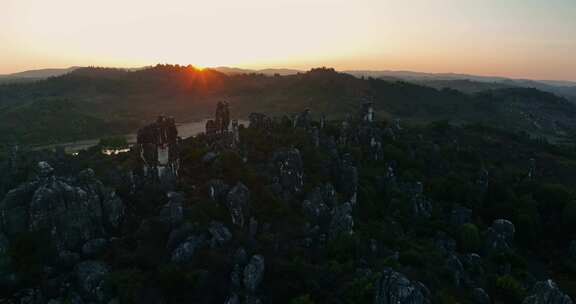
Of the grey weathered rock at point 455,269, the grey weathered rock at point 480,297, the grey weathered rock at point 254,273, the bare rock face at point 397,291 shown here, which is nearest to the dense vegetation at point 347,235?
the grey weathered rock at point 455,269

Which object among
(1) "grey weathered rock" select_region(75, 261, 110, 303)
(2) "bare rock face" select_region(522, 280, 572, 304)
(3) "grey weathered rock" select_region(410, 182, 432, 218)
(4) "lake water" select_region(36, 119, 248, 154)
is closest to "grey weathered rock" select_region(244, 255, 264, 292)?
(1) "grey weathered rock" select_region(75, 261, 110, 303)

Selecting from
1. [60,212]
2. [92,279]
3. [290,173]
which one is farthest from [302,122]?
[92,279]

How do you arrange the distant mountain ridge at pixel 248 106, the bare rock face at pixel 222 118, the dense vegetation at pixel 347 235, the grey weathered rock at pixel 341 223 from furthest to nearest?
1. the distant mountain ridge at pixel 248 106
2. the bare rock face at pixel 222 118
3. the grey weathered rock at pixel 341 223
4. the dense vegetation at pixel 347 235

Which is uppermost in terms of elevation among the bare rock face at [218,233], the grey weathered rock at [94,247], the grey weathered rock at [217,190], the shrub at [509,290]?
the grey weathered rock at [217,190]

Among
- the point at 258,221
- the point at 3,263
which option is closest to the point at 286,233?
the point at 258,221

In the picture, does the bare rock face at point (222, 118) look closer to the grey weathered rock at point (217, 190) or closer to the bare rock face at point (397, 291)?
the grey weathered rock at point (217, 190)

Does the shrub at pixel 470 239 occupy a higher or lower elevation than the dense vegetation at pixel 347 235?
lower

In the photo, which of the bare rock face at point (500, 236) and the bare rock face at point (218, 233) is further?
the bare rock face at point (500, 236)

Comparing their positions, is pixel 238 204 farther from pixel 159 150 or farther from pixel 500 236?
pixel 500 236
